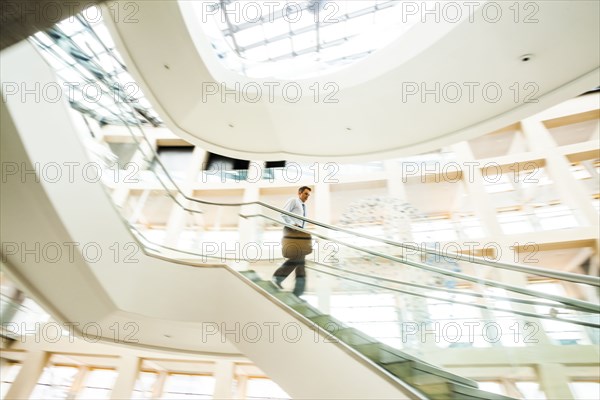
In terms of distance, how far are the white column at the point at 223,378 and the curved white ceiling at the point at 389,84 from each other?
499cm

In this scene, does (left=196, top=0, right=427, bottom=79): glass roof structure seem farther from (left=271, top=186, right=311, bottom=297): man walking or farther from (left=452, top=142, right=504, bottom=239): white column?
(left=452, top=142, right=504, bottom=239): white column

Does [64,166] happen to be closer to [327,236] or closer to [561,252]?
[327,236]

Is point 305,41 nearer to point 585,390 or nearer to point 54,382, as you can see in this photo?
point 585,390

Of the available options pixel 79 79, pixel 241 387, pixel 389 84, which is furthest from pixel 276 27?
pixel 241 387

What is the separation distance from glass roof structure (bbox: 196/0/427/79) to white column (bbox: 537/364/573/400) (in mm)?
5771

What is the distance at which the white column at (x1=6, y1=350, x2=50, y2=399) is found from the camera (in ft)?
26.9

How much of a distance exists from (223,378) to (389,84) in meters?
7.11

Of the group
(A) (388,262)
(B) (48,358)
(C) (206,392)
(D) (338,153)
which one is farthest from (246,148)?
(B) (48,358)

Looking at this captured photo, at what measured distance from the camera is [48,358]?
28.6ft

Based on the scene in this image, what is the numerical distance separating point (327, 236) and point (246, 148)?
4.06 metres

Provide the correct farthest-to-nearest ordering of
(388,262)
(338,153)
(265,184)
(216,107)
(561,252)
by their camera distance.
→ (265,184), (561,252), (338,153), (216,107), (388,262)

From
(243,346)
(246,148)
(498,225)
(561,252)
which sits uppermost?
(246,148)

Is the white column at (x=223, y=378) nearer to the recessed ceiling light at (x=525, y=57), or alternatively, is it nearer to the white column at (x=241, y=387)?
the white column at (x=241, y=387)

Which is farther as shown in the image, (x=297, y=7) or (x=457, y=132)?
(x=297, y=7)
